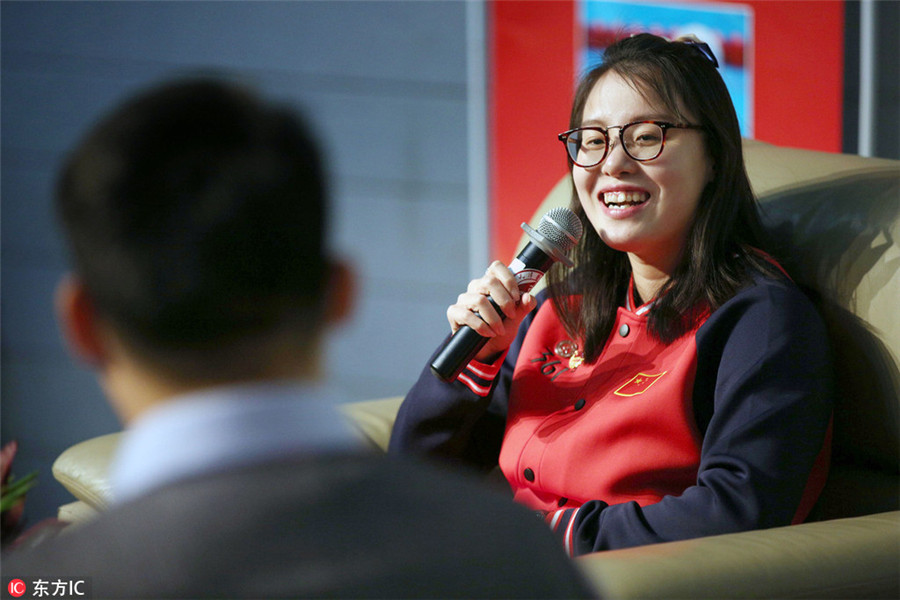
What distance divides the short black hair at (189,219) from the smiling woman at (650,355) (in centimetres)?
80

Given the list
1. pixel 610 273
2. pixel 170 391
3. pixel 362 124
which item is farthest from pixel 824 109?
pixel 170 391

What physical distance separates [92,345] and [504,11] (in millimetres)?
2479

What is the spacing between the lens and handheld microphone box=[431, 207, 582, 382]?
51.2 inches

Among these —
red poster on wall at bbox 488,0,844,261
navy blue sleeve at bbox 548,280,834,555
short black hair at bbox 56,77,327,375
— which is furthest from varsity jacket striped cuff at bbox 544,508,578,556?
red poster on wall at bbox 488,0,844,261

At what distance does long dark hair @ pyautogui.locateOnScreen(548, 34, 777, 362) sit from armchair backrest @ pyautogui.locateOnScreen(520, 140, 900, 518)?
0.09 m

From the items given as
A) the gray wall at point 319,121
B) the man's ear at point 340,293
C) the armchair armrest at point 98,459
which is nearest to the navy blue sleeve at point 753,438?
the armchair armrest at point 98,459

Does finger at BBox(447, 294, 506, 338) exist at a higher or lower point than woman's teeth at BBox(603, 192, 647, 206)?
lower

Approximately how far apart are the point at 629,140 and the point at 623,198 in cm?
9

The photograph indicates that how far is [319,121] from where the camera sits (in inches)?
96.2

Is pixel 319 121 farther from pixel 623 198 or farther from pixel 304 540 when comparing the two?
pixel 304 540

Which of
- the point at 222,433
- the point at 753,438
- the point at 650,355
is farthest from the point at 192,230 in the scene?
the point at 650,355

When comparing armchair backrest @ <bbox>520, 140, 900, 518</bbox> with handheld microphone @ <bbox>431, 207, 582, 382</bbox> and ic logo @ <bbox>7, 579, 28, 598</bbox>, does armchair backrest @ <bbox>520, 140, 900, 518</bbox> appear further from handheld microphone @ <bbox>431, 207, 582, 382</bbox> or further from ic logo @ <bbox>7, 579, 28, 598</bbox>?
ic logo @ <bbox>7, 579, 28, 598</bbox>

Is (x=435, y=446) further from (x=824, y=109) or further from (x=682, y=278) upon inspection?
(x=824, y=109)

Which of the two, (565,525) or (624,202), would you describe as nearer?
(565,525)
